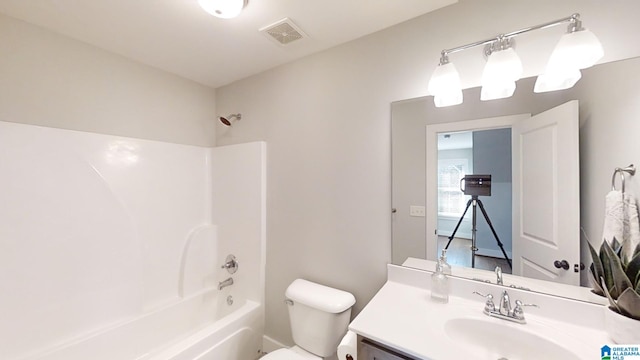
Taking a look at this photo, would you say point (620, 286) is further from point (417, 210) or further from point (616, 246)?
point (417, 210)

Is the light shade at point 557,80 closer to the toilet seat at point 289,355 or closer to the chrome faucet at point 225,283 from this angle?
the toilet seat at point 289,355

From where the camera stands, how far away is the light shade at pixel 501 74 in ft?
3.45

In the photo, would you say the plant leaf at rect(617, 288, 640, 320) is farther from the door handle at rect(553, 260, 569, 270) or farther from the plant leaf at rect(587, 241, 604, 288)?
the door handle at rect(553, 260, 569, 270)

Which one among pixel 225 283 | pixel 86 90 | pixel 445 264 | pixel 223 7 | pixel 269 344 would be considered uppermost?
pixel 223 7

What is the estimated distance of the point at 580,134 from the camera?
1021 millimetres

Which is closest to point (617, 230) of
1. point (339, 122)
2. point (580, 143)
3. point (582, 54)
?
point (580, 143)

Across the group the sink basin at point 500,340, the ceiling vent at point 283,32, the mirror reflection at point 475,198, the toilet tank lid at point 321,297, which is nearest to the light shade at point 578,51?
the mirror reflection at point 475,198

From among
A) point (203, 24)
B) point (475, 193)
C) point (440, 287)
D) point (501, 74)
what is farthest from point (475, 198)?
point (203, 24)

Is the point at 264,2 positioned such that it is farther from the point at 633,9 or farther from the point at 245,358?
the point at 245,358

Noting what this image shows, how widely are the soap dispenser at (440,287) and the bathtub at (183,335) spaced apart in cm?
138

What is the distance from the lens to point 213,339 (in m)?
1.52

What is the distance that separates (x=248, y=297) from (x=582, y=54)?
2.49 m

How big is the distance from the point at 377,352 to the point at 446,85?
1280 millimetres

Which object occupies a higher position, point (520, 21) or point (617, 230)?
point (520, 21)
